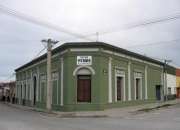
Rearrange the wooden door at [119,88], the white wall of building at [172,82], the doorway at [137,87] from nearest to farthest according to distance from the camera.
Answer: the wooden door at [119,88] → the doorway at [137,87] → the white wall of building at [172,82]

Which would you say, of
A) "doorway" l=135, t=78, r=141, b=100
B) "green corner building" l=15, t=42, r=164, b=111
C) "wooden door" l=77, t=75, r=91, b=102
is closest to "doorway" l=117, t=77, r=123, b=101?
"green corner building" l=15, t=42, r=164, b=111

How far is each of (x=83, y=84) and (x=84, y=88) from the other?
377mm

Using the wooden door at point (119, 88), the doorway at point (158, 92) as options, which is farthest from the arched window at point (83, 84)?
the doorway at point (158, 92)

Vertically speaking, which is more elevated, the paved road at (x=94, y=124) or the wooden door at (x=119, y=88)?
the wooden door at (x=119, y=88)

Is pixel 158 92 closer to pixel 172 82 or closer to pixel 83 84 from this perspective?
pixel 172 82

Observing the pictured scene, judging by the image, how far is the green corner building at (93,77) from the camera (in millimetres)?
33344

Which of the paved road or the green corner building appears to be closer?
the paved road

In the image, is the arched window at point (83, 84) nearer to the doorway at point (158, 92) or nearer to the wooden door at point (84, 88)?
the wooden door at point (84, 88)

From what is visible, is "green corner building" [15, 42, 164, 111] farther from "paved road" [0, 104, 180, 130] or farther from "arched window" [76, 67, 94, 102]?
"paved road" [0, 104, 180, 130]

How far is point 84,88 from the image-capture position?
3372 centimetres

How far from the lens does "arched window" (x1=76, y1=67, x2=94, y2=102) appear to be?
33562mm

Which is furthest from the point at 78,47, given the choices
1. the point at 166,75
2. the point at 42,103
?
the point at 166,75

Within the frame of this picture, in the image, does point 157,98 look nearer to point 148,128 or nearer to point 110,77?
point 110,77

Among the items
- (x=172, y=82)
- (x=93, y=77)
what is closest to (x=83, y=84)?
(x=93, y=77)
